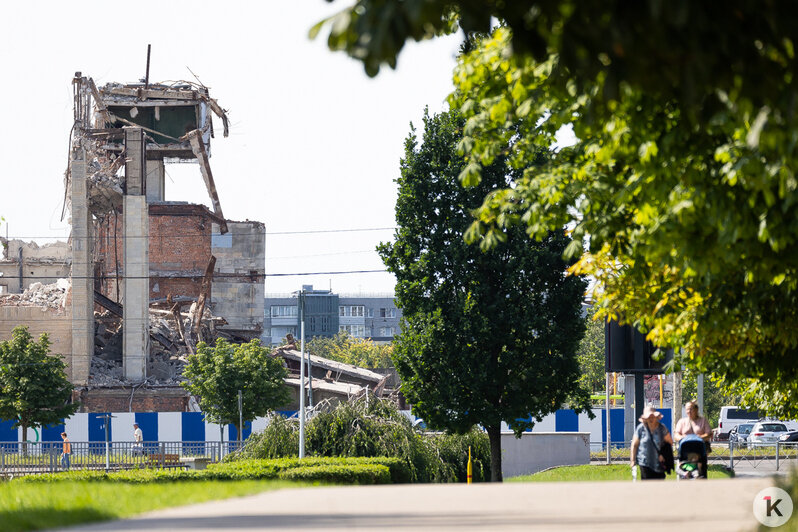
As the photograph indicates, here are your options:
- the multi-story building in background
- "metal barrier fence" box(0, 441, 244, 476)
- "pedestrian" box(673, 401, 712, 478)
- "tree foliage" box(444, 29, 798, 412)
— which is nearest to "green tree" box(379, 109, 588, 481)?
"pedestrian" box(673, 401, 712, 478)

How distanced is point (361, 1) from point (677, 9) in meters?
1.51

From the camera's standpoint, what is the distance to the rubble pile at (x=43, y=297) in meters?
56.2

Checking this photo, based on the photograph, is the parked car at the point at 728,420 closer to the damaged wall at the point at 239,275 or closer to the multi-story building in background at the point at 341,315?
the damaged wall at the point at 239,275

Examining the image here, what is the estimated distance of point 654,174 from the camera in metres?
8.38

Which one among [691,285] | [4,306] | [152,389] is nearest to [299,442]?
[691,285]

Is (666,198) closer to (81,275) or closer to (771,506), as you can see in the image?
(771,506)

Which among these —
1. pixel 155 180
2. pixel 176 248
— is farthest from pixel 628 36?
pixel 176 248

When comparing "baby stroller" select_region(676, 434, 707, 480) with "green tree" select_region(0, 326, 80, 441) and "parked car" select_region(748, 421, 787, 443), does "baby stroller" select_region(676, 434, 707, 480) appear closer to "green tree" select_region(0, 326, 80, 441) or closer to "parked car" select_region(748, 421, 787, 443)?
"green tree" select_region(0, 326, 80, 441)

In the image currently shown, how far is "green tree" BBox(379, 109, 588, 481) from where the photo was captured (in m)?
24.7

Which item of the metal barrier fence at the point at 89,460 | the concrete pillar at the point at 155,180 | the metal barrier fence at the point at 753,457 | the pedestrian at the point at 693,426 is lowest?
the metal barrier fence at the point at 753,457

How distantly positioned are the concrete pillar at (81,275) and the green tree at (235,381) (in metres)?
7.29

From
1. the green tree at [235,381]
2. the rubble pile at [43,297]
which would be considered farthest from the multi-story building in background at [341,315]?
the green tree at [235,381]

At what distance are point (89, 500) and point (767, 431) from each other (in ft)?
157

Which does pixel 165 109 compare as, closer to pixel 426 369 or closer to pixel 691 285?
pixel 426 369
